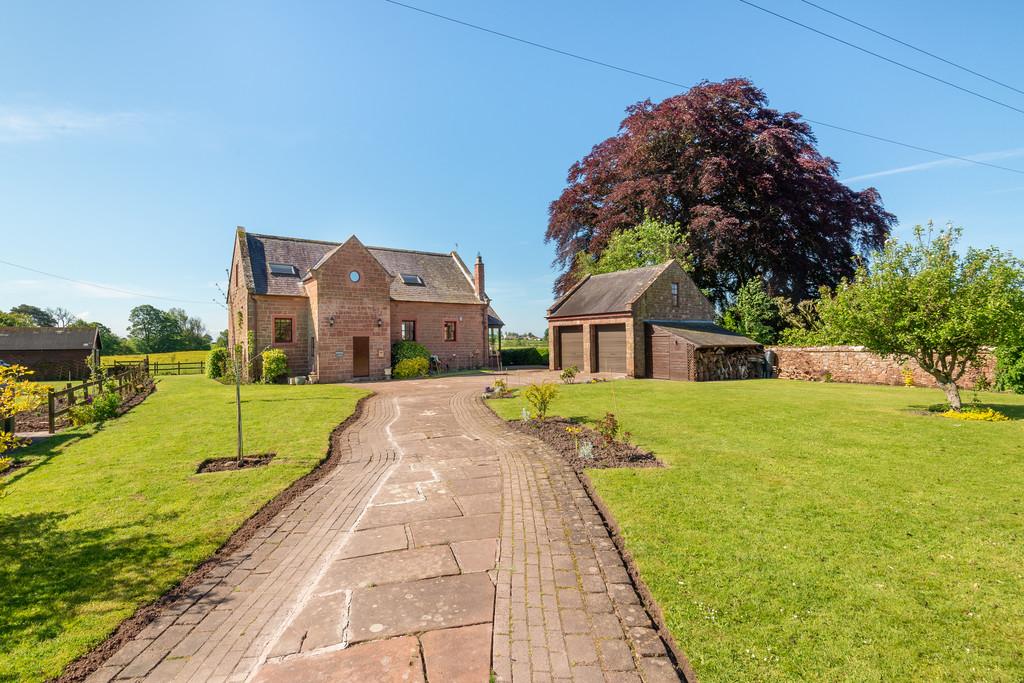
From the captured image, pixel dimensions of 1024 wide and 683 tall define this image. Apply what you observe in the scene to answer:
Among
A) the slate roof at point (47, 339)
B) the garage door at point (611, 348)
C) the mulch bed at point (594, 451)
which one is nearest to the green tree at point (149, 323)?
the slate roof at point (47, 339)

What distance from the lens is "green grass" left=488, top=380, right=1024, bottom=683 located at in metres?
3.54

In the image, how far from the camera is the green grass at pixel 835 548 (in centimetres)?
354

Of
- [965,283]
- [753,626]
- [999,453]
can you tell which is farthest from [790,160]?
[753,626]

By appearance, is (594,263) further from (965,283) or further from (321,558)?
(321,558)

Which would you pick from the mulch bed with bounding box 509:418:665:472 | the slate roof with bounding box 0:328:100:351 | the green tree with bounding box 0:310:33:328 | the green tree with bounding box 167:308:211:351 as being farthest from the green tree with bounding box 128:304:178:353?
the mulch bed with bounding box 509:418:665:472

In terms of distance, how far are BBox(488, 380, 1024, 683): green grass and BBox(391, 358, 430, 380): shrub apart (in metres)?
19.4

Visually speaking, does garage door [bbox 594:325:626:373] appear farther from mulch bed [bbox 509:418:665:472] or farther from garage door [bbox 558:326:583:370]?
mulch bed [bbox 509:418:665:472]

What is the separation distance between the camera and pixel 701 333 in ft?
85.5

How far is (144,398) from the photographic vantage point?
20016mm

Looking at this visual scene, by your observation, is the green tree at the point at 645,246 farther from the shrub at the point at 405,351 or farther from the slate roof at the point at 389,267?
the shrub at the point at 405,351

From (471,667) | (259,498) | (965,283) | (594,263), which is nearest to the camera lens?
(471,667)

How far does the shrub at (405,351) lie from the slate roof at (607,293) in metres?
8.62

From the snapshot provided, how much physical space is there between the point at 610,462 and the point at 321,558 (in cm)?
527

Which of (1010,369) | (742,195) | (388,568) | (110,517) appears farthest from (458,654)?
(742,195)
